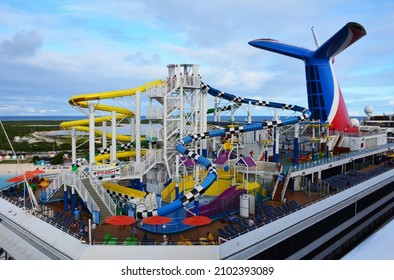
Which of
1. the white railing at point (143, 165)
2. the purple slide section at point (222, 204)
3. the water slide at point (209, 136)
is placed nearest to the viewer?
the water slide at point (209, 136)

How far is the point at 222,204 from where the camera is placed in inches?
777

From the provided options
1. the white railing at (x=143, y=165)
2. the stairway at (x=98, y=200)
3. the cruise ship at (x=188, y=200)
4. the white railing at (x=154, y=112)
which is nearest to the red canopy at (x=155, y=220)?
the cruise ship at (x=188, y=200)

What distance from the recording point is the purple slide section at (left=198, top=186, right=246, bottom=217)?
19312mm

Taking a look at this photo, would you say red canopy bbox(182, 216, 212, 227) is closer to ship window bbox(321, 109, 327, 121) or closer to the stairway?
the stairway

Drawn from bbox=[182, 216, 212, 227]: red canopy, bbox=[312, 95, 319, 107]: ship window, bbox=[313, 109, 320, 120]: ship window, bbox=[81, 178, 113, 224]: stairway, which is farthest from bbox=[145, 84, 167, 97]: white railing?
bbox=[313, 109, 320, 120]: ship window

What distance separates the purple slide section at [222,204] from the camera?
19312mm

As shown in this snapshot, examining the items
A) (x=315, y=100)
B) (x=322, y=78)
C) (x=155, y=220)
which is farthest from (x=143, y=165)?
(x=322, y=78)

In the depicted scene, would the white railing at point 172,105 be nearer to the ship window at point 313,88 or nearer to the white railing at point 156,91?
the white railing at point 156,91

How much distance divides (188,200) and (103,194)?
5057mm

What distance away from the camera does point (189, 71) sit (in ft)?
88.1

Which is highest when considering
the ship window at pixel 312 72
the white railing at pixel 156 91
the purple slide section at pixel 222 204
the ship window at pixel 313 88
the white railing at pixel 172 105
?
the ship window at pixel 312 72

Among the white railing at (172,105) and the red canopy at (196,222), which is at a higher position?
the white railing at (172,105)

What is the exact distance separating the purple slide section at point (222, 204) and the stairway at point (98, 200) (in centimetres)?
489
